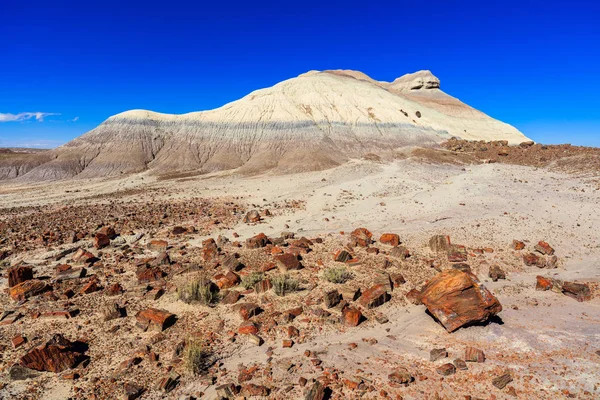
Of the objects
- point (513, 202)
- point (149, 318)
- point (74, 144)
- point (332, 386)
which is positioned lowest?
point (332, 386)

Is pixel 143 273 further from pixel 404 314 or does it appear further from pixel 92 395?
pixel 404 314

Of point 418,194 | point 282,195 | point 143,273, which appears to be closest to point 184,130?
point 282,195

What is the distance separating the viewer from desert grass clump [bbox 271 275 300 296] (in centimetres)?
872

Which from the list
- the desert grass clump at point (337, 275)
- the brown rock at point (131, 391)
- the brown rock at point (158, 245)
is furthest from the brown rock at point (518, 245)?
the brown rock at point (158, 245)

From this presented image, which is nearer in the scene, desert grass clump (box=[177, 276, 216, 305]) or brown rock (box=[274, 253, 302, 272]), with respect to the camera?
desert grass clump (box=[177, 276, 216, 305])

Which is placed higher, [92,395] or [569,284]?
[569,284]

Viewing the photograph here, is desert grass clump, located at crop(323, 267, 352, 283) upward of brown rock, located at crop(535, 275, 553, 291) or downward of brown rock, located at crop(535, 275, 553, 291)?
upward

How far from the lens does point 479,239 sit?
13.0 metres

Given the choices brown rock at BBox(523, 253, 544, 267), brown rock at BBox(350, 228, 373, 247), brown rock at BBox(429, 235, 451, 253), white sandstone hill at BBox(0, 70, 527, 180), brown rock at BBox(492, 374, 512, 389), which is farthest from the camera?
white sandstone hill at BBox(0, 70, 527, 180)

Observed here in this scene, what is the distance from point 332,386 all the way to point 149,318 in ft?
14.0

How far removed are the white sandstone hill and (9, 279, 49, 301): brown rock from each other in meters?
28.5

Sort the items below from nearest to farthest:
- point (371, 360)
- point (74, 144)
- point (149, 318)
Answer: point (371, 360) < point (149, 318) < point (74, 144)

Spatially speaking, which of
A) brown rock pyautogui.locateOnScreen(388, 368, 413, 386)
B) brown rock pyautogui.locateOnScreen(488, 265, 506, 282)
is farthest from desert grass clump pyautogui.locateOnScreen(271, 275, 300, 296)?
brown rock pyautogui.locateOnScreen(488, 265, 506, 282)

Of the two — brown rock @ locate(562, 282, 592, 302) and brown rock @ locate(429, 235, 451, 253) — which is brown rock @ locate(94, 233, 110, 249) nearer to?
brown rock @ locate(429, 235, 451, 253)
